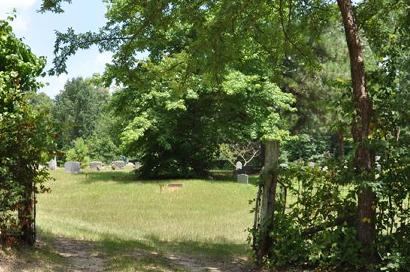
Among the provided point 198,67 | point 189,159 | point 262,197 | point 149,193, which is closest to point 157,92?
point 189,159

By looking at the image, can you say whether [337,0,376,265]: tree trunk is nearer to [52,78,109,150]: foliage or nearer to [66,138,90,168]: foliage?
[66,138,90,168]: foliage

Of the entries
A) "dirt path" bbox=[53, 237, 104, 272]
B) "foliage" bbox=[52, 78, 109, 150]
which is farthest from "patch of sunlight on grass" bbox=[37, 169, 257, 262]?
"foliage" bbox=[52, 78, 109, 150]

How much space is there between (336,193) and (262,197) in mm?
1352

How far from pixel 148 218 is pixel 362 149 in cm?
1041

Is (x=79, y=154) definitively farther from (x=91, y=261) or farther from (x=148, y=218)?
(x=91, y=261)

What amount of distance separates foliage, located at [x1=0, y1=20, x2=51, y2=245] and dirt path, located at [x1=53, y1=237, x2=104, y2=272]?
2.62ft

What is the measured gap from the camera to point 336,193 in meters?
8.37

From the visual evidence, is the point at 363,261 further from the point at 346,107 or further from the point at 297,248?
the point at 346,107

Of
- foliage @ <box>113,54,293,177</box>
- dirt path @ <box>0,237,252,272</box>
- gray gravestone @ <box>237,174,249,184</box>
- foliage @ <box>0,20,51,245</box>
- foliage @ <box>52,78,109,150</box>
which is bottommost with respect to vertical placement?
dirt path @ <box>0,237,252,272</box>

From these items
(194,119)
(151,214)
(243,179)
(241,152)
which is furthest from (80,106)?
(151,214)

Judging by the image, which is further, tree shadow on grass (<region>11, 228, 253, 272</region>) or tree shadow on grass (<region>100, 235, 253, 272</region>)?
tree shadow on grass (<region>100, 235, 253, 272</region>)

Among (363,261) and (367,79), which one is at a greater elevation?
(367,79)

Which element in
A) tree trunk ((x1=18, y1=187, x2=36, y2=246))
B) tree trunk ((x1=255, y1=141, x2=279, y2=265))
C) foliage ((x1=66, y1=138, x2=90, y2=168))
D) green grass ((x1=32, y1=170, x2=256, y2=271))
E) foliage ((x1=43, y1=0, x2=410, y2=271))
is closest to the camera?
foliage ((x1=43, y1=0, x2=410, y2=271))

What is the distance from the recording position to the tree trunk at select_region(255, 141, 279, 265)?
8.94 meters
